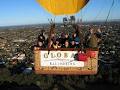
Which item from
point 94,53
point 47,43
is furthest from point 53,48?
point 94,53

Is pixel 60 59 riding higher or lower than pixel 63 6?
lower

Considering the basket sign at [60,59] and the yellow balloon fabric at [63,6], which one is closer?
the basket sign at [60,59]

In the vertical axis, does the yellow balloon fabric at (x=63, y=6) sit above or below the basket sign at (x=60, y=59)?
above

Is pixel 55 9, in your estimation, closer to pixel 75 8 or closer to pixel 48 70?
pixel 75 8

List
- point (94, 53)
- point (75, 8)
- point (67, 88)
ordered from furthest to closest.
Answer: point (67, 88) → point (75, 8) → point (94, 53)
